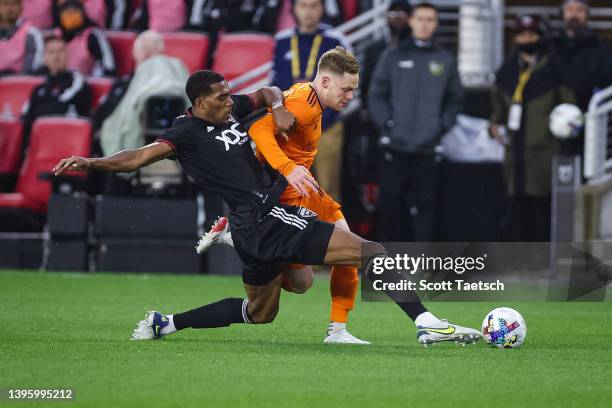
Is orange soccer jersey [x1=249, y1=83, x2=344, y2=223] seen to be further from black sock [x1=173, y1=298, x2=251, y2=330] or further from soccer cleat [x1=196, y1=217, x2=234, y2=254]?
black sock [x1=173, y1=298, x2=251, y2=330]

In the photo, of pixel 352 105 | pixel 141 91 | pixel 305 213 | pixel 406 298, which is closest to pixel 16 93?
pixel 141 91

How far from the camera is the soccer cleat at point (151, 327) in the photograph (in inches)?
Answer: 345

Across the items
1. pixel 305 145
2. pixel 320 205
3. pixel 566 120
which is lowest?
pixel 566 120

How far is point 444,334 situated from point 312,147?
152 centimetres

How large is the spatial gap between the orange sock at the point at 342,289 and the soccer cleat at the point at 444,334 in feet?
1.70

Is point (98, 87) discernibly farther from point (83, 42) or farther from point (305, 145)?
point (305, 145)

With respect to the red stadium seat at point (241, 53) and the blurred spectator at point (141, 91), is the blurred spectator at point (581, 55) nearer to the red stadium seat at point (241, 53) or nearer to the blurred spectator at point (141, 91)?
the red stadium seat at point (241, 53)

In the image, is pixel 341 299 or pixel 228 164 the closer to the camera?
pixel 228 164

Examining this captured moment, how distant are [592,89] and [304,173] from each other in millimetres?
7494

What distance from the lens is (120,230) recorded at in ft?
48.8

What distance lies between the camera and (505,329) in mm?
8445

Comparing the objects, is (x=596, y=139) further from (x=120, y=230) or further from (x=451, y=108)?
(x=120, y=230)

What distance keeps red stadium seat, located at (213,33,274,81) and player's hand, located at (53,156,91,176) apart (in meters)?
8.58

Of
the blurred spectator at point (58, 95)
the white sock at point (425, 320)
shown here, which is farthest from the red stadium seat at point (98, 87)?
the white sock at point (425, 320)
